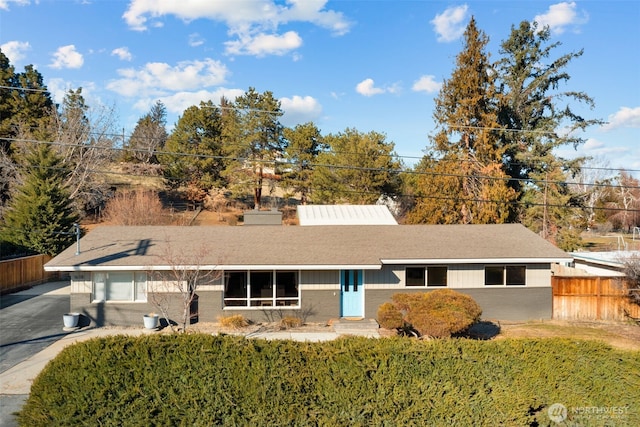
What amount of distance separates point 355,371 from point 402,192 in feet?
100

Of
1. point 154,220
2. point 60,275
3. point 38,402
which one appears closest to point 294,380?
point 38,402

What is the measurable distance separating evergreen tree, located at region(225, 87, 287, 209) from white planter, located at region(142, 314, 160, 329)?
24990 mm

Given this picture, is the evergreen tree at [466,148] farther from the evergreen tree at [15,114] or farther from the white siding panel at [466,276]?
the evergreen tree at [15,114]

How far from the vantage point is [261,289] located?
1623 centimetres

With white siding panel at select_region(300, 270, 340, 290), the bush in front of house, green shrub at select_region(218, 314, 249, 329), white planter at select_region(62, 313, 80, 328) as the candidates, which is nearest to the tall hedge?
the bush in front of house

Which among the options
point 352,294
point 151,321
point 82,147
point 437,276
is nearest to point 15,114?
point 82,147

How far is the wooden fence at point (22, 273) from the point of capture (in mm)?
20906

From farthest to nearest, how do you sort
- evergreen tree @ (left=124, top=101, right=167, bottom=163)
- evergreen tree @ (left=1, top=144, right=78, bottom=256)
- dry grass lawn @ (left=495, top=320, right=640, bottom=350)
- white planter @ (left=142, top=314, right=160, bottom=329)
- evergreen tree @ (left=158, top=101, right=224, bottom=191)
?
evergreen tree @ (left=124, top=101, right=167, bottom=163) < evergreen tree @ (left=158, top=101, right=224, bottom=191) < evergreen tree @ (left=1, top=144, right=78, bottom=256) < white planter @ (left=142, top=314, right=160, bottom=329) < dry grass lawn @ (left=495, top=320, right=640, bottom=350)

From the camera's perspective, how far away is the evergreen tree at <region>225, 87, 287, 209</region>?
40062mm

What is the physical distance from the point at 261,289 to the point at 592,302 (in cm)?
1360

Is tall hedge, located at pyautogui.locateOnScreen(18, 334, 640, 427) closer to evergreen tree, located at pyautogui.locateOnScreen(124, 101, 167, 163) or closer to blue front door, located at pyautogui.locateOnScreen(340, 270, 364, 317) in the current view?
blue front door, located at pyautogui.locateOnScreen(340, 270, 364, 317)

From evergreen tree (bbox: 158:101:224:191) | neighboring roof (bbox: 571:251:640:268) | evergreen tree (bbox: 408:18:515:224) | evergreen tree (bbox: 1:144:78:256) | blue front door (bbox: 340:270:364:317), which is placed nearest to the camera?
blue front door (bbox: 340:270:364:317)

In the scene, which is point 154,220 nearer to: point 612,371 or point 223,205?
point 223,205

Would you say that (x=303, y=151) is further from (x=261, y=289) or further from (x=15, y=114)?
(x=15, y=114)
